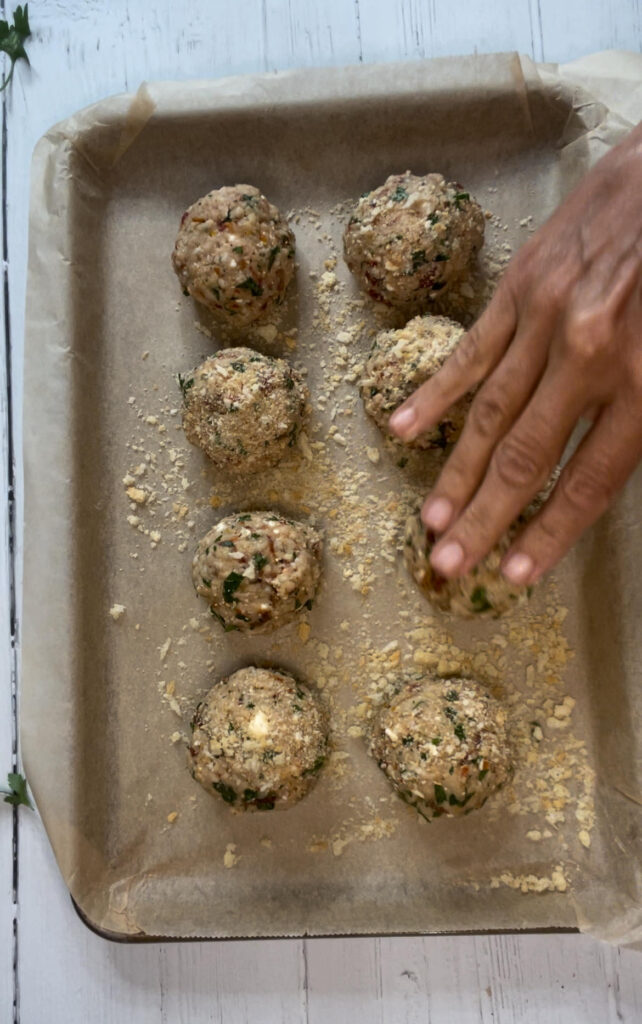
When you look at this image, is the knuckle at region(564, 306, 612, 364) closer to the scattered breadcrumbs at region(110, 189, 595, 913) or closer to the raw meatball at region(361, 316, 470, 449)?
the raw meatball at region(361, 316, 470, 449)

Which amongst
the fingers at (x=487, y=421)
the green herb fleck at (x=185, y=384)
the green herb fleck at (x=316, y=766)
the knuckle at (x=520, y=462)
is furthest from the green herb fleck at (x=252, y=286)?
the green herb fleck at (x=316, y=766)

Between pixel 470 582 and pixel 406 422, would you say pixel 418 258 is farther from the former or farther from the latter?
pixel 470 582

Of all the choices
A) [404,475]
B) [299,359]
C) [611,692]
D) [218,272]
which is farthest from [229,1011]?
[218,272]

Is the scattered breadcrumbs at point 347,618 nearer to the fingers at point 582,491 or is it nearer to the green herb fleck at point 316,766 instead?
the green herb fleck at point 316,766

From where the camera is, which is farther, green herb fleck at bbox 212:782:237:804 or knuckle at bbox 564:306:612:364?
green herb fleck at bbox 212:782:237:804

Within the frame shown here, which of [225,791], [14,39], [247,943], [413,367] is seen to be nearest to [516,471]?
[413,367]

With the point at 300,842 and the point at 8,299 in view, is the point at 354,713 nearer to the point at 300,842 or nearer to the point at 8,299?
the point at 300,842

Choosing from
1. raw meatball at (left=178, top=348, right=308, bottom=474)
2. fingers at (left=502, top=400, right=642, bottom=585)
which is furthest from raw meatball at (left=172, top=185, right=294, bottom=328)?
fingers at (left=502, top=400, right=642, bottom=585)
